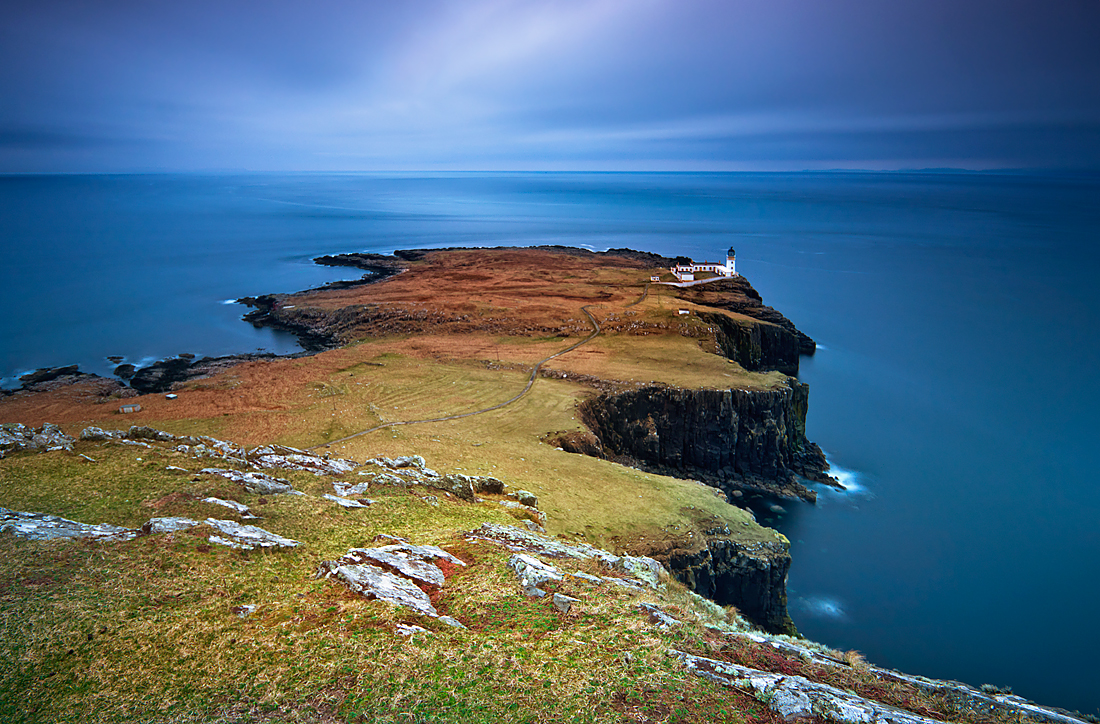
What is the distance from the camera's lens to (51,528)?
19.1 m

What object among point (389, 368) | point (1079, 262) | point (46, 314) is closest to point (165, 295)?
point (46, 314)

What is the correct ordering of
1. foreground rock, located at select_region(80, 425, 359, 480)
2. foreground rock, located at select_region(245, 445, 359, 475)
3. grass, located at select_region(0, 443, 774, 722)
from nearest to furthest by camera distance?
grass, located at select_region(0, 443, 774, 722) → foreground rock, located at select_region(80, 425, 359, 480) → foreground rock, located at select_region(245, 445, 359, 475)

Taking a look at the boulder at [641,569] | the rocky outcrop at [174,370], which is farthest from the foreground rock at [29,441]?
the rocky outcrop at [174,370]

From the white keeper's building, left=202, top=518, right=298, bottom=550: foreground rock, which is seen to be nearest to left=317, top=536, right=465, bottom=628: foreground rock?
left=202, top=518, right=298, bottom=550: foreground rock

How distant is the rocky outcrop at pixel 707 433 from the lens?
53250 mm

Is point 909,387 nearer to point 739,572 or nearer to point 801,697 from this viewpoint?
point 739,572

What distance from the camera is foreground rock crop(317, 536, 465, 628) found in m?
17.4

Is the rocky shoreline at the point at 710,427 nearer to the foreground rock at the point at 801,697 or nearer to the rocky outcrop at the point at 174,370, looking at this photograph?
the rocky outcrop at the point at 174,370

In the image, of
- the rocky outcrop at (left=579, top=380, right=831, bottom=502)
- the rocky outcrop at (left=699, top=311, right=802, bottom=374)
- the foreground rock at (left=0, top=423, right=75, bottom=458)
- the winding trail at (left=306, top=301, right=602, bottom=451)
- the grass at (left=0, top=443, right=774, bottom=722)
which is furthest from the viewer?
the rocky outcrop at (left=699, top=311, right=802, bottom=374)

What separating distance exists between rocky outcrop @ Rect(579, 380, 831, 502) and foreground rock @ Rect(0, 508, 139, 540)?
37.3 metres

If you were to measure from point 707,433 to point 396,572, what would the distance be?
4158cm

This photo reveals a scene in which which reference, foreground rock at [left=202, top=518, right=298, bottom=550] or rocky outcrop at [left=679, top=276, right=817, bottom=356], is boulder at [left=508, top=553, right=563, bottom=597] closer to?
foreground rock at [left=202, top=518, right=298, bottom=550]

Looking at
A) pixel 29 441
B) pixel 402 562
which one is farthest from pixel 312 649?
pixel 29 441

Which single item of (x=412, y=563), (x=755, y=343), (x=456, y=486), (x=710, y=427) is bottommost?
(x=710, y=427)
